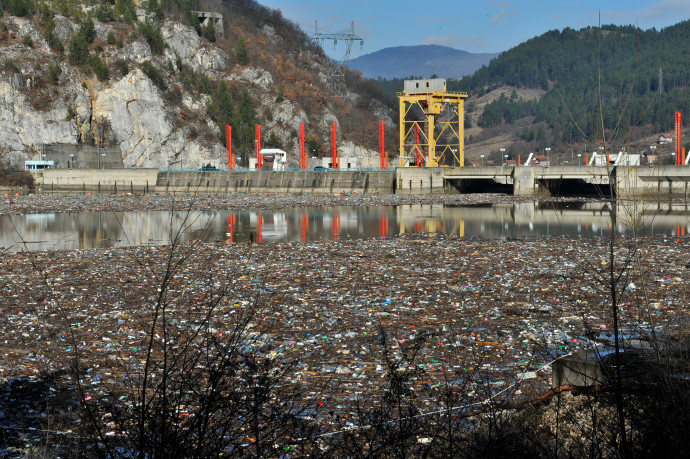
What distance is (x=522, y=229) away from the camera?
97.5 feet

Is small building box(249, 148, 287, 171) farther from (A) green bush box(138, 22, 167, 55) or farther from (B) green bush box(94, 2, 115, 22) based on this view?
(B) green bush box(94, 2, 115, 22)

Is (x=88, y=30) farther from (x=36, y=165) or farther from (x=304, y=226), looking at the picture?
(x=304, y=226)

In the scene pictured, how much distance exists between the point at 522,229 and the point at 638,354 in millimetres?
24208

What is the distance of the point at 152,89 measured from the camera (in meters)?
100

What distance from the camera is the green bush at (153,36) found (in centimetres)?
10869

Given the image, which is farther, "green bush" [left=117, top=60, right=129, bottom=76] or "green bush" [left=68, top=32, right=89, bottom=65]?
"green bush" [left=68, top=32, right=89, bottom=65]

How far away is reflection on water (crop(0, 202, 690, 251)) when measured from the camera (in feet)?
87.1

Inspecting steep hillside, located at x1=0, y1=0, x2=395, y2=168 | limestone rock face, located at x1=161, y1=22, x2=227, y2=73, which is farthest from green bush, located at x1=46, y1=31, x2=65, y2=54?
limestone rock face, located at x1=161, y1=22, x2=227, y2=73

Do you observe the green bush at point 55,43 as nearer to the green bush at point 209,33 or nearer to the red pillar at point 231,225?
the green bush at point 209,33

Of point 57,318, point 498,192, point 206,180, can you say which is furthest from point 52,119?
point 57,318

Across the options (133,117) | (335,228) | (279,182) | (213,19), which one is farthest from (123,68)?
(335,228)

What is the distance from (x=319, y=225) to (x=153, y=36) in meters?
86.8

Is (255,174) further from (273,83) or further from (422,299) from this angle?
(422,299)

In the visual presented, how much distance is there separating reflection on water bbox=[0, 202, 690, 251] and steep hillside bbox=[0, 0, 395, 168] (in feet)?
190
